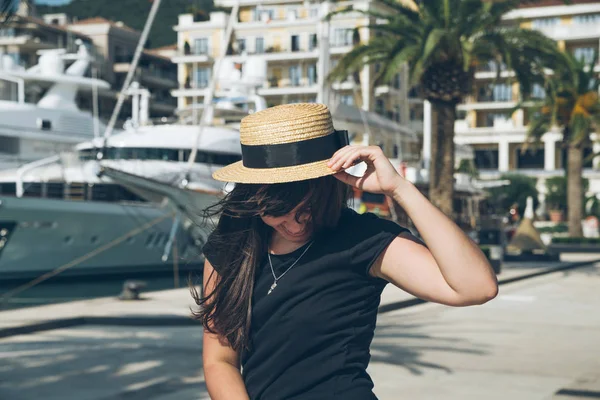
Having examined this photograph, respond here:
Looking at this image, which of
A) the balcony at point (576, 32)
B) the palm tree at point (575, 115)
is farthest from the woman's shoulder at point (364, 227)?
the balcony at point (576, 32)

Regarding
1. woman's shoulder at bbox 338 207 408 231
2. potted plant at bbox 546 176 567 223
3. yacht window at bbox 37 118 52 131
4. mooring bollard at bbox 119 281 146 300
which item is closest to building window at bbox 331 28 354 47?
potted plant at bbox 546 176 567 223

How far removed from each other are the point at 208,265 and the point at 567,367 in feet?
27.8

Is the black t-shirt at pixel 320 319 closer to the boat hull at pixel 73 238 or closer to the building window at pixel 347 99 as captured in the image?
the boat hull at pixel 73 238

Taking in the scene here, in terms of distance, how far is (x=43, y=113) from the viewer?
38.1 m

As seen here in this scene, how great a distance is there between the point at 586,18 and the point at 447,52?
7354 cm

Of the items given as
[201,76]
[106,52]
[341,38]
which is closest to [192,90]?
[201,76]

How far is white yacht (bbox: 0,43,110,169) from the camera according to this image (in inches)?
1464

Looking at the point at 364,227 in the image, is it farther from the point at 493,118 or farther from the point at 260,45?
the point at 493,118

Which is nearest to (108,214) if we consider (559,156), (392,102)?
(392,102)

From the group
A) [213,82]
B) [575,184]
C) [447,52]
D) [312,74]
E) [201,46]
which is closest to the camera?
[447,52]

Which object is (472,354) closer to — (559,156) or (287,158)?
(287,158)

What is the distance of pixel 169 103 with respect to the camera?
102 m

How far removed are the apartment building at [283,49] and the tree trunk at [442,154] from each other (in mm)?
52237

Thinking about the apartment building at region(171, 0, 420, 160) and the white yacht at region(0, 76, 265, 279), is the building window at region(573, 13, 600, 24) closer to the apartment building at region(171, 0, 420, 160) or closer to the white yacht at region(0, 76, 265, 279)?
the apartment building at region(171, 0, 420, 160)
